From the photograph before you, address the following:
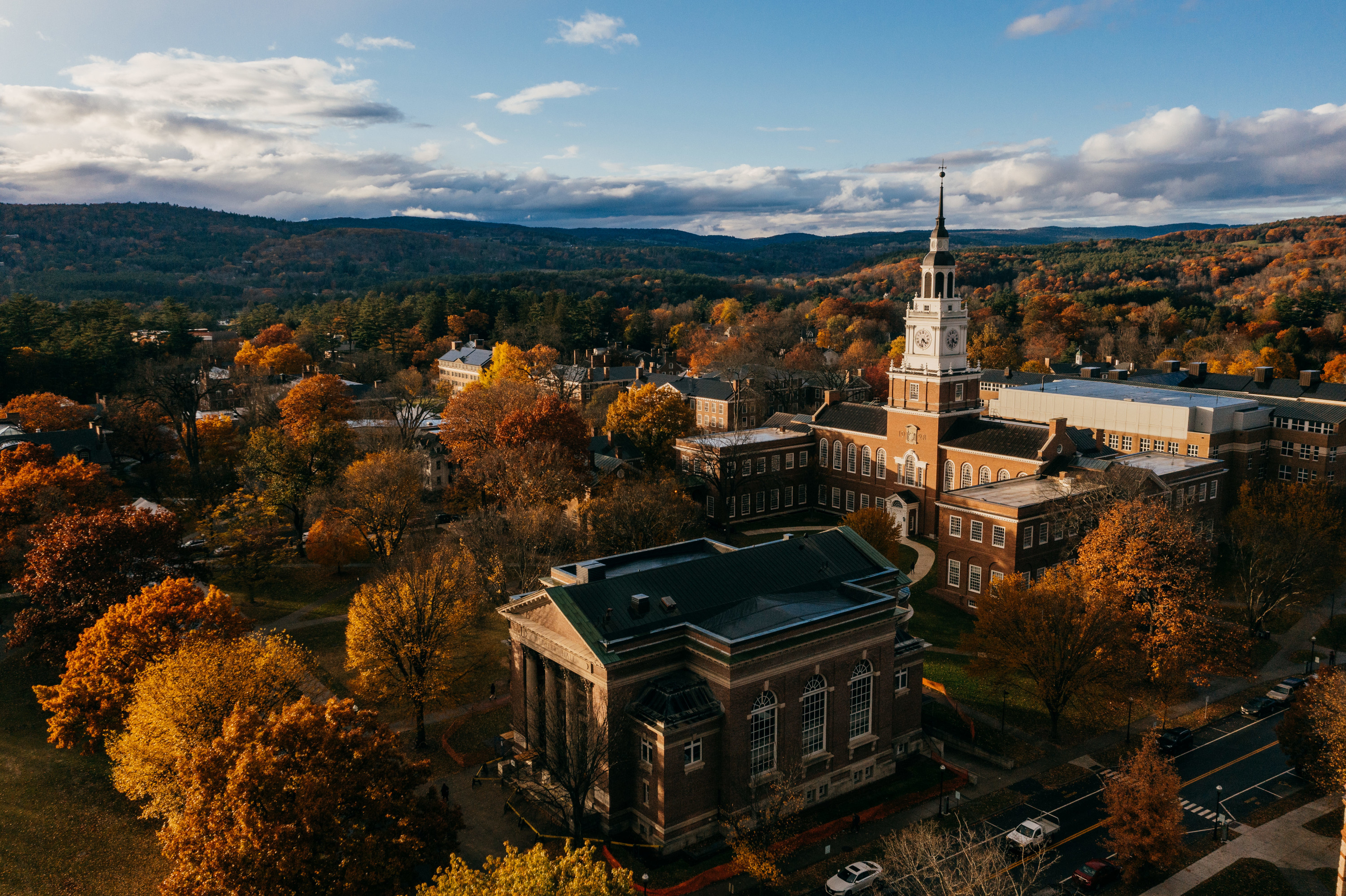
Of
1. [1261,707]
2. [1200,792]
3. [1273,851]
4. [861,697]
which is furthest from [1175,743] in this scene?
[861,697]

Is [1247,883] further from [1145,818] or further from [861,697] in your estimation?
[861,697]

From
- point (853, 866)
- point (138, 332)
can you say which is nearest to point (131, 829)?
point (853, 866)

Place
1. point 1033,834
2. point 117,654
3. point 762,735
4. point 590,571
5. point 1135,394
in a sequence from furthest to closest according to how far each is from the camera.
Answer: point 1135,394, point 590,571, point 117,654, point 762,735, point 1033,834

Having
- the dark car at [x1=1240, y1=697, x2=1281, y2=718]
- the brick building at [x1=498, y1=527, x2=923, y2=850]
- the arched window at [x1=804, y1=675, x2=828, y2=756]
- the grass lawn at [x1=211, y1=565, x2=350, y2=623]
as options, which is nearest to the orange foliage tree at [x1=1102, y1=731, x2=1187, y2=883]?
the brick building at [x1=498, y1=527, x2=923, y2=850]

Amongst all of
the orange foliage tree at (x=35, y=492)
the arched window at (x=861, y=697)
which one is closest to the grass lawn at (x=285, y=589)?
the orange foliage tree at (x=35, y=492)

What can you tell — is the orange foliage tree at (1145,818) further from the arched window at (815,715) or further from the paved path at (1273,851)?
the arched window at (815,715)

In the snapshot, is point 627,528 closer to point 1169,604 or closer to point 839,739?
point 839,739
